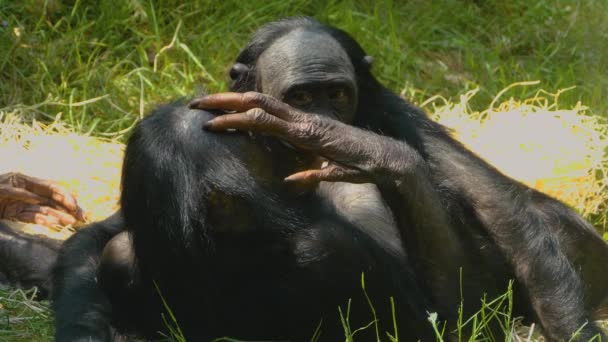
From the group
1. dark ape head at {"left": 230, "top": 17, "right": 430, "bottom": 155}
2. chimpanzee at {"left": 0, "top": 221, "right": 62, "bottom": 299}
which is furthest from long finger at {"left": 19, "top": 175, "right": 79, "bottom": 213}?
dark ape head at {"left": 230, "top": 17, "right": 430, "bottom": 155}

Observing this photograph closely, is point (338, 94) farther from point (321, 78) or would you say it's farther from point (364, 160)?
point (364, 160)

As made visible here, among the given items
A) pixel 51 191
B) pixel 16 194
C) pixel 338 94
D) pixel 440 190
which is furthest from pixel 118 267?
pixel 51 191

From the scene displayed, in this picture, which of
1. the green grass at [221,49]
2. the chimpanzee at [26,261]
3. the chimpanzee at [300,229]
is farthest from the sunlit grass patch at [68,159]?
the chimpanzee at [300,229]

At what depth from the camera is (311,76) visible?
211 inches

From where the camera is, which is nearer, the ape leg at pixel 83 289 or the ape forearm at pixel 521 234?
the ape leg at pixel 83 289

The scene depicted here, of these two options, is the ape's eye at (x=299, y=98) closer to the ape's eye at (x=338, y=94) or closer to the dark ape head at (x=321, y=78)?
the dark ape head at (x=321, y=78)

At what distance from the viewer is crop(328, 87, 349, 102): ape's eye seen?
5.44 m

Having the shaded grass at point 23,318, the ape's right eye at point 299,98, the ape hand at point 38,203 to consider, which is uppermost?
the ape's right eye at point 299,98

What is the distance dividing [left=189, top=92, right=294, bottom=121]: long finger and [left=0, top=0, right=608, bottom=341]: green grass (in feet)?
13.4

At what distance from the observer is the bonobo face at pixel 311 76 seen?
17.6ft

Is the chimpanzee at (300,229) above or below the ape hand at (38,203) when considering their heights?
above

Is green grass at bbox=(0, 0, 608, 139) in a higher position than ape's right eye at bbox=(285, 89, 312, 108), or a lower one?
lower

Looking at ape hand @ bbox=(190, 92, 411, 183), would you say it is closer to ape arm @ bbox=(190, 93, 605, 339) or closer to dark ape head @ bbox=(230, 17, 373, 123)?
ape arm @ bbox=(190, 93, 605, 339)

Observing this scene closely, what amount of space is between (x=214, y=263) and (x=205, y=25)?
5.52m
